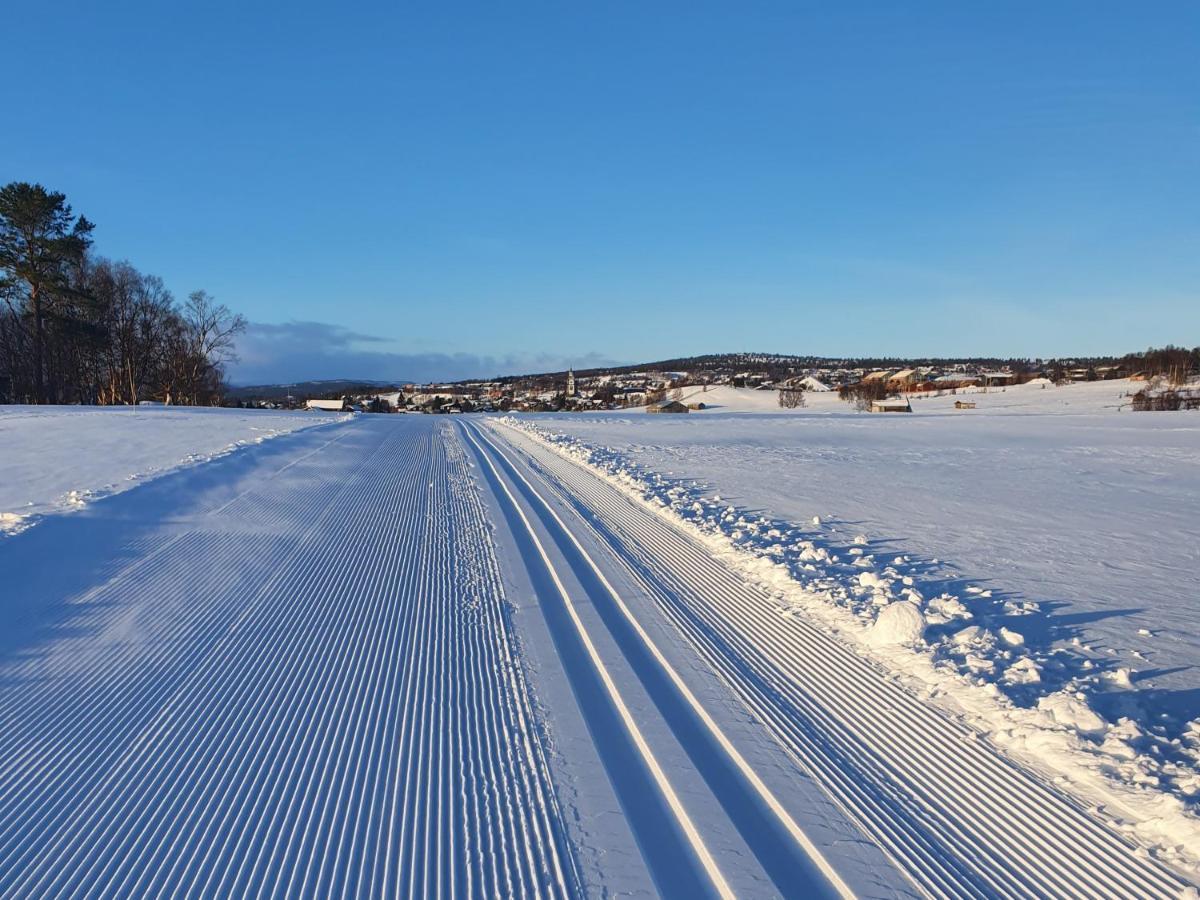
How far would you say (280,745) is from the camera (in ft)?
13.2

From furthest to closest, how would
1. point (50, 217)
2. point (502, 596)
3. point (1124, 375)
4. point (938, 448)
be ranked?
point (1124, 375) < point (50, 217) < point (938, 448) < point (502, 596)

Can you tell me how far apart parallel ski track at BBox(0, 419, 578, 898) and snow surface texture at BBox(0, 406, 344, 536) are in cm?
419

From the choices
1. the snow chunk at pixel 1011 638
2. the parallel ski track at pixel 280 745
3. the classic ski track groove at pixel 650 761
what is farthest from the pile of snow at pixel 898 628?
the parallel ski track at pixel 280 745

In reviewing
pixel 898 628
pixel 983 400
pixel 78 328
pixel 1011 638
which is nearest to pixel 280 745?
pixel 898 628

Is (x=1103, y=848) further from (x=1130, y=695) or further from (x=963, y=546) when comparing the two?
(x=963, y=546)

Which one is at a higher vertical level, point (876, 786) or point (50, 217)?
point (50, 217)

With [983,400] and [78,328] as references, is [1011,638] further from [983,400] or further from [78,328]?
[983,400]

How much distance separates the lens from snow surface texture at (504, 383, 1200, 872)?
4.18 metres

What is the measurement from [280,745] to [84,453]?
54.4ft

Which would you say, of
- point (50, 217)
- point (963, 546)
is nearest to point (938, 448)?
point (963, 546)

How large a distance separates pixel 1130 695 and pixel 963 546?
486 centimetres

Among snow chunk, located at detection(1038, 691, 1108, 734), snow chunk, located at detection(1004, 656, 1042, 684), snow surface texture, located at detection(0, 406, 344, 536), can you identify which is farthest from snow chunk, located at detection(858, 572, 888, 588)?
snow surface texture, located at detection(0, 406, 344, 536)

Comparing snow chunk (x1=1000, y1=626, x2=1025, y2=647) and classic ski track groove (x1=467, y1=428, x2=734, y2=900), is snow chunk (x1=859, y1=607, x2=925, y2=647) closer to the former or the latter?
snow chunk (x1=1000, y1=626, x2=1025, y2=647)

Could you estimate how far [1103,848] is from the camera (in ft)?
10.9
